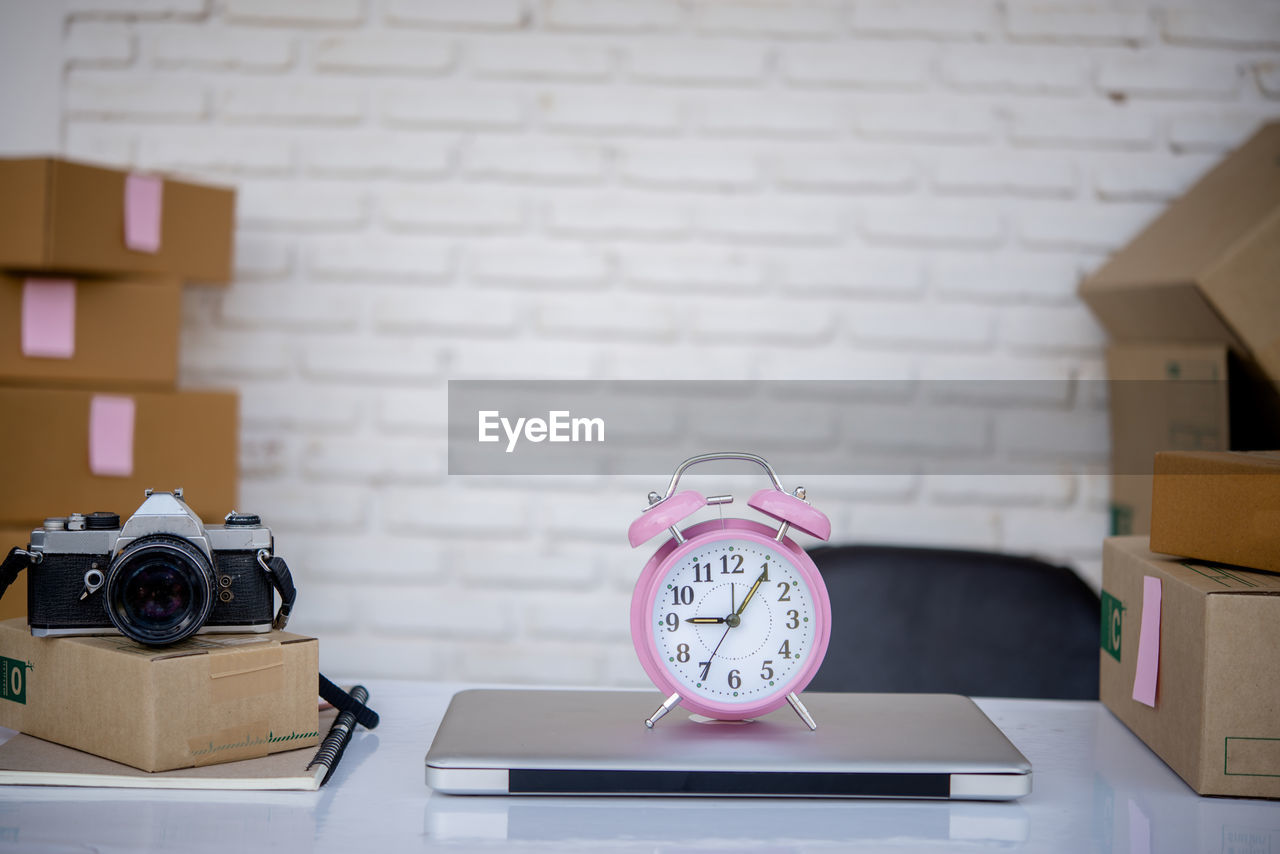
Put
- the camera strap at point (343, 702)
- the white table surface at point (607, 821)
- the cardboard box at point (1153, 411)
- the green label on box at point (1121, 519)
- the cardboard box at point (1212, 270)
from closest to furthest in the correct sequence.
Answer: the white table surface at point (607, 821) < the camera strap at point (343, 702) < the cardboard box at point (1212, 270) < the cardboard box at point (1153, 411) < the green label on box at point (1121, 519)

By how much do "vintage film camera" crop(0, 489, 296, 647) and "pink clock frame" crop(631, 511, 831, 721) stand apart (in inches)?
11.8

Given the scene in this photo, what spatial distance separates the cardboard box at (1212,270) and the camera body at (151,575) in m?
1.29

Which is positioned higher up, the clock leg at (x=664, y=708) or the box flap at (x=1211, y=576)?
the box flap at (x=1211, y=576)

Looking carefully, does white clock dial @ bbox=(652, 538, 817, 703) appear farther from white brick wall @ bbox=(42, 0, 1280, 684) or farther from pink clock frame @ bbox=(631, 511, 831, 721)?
white brick wall @ bbox=(42, 0, 1280, 684)

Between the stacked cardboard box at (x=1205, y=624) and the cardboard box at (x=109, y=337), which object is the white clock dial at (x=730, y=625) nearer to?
the stacked cardboard box at (x=1205, y=624)

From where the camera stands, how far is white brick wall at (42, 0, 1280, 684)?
6.10 ft

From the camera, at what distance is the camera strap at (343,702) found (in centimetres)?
90

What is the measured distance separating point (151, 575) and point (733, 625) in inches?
18.0

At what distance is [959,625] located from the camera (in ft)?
5.11

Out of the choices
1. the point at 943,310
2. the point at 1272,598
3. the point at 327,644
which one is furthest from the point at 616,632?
the point at 1272,598

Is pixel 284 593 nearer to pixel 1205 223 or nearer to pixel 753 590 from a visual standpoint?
pixel 753 590

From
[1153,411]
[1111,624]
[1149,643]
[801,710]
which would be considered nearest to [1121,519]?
[1153,411]

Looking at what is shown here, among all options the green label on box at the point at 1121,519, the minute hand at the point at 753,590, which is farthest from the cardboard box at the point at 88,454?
the green label on box at the point at 1121,519

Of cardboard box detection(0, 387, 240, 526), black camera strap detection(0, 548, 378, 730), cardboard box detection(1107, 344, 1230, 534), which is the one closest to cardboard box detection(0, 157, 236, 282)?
cardboard box detection(0, 387, 240, 526)
